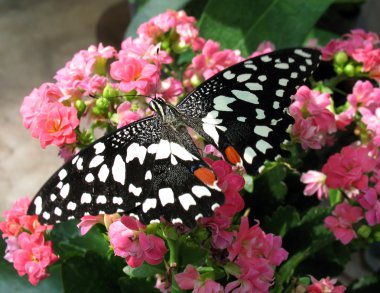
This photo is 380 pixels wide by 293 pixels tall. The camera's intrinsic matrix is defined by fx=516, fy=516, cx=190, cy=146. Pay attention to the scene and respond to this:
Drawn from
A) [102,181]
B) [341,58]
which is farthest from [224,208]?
[341,58]

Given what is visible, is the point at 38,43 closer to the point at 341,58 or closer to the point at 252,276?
the point at 341,58

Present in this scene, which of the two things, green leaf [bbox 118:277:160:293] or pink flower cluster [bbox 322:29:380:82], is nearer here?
green leaf [bbox 118:277:160:293]

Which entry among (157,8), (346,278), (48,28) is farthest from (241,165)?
(48,28)

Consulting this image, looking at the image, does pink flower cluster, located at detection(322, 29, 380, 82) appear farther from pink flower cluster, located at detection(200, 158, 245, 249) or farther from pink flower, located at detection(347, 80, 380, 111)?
pink flower cluster, located at detection(200, 158, 245, 249)

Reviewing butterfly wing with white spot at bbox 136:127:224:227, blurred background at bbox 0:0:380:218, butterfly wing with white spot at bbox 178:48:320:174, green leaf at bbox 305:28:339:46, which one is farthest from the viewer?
blurred background at bbox 0:0:380:218

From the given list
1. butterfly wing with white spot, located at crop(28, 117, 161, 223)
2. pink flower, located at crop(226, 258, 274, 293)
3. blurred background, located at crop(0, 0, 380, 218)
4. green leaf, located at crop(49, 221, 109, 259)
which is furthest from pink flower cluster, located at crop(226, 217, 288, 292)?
blurred background, located at crop(0, 0, 380, 218)

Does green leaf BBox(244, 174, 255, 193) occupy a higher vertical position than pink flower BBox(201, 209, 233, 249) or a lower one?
lower
